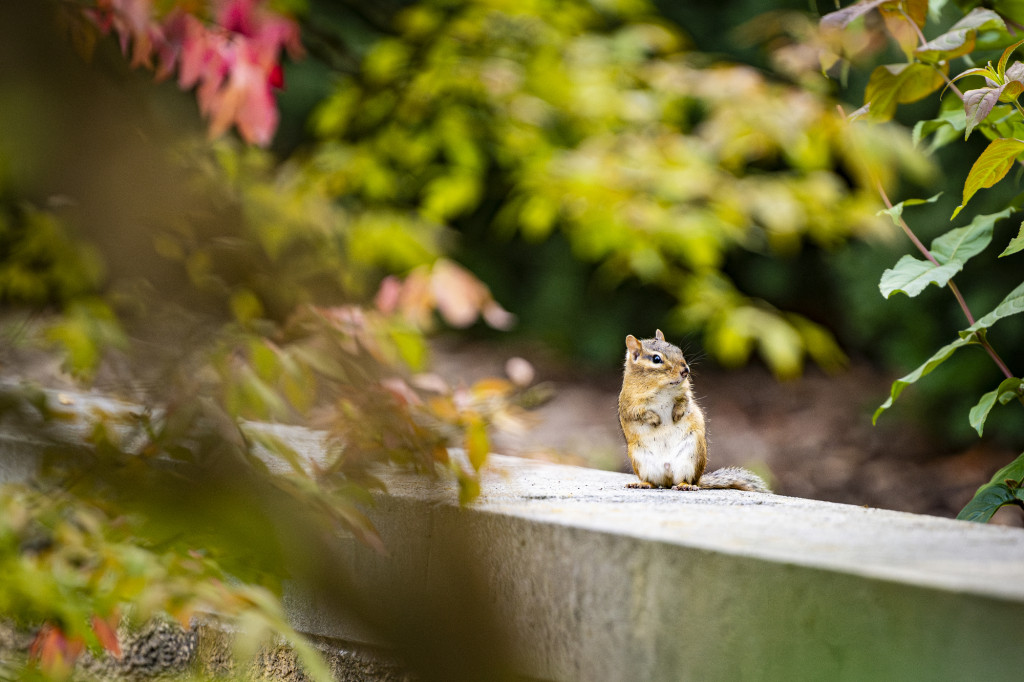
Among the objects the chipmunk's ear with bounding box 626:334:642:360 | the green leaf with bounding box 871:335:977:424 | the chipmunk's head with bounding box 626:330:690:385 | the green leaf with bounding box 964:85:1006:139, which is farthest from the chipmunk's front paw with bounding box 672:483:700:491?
the green leaf with bounding box 964:85:1006:139

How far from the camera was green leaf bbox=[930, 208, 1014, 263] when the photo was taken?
1415mm

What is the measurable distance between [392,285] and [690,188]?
0.99 m

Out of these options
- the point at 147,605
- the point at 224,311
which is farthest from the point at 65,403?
the point at 147,605

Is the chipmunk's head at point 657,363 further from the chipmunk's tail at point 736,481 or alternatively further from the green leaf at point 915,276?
the green leaf at point 915,276

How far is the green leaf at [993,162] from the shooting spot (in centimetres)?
119

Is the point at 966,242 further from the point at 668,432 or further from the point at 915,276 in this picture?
the point at 668,432

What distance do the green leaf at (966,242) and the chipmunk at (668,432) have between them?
47 centimetres

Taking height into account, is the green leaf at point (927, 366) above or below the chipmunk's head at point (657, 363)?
above

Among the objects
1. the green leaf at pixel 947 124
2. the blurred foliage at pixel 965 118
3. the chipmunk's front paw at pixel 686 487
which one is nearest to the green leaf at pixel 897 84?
the blurred foliage at pixel 965 118

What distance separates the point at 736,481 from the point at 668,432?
0.18 meters

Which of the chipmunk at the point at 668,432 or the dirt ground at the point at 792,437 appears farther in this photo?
the dirt ground at the point at 792,437

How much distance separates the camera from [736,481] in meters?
1.73

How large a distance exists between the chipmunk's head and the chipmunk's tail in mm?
199

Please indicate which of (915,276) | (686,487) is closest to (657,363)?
(686,487)
